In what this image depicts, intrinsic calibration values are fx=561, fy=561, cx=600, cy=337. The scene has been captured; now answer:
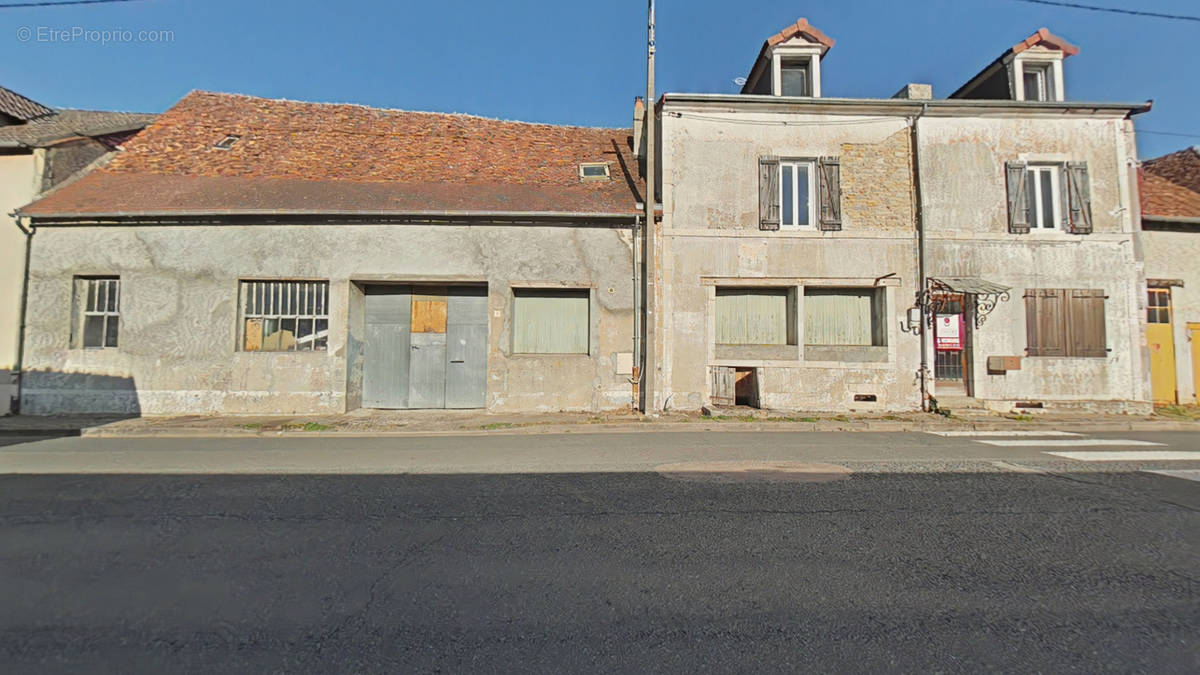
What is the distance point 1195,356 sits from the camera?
13.1 metres

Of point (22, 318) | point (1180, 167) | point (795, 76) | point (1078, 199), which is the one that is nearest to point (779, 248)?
point (795, 76)

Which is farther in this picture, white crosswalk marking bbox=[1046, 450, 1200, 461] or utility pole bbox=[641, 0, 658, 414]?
utility pole bbox=[641, 0, 658, 414]

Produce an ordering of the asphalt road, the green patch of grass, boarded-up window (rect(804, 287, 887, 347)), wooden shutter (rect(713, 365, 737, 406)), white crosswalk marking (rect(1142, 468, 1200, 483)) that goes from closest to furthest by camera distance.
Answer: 1. the asphalt road
2. white crosswalk marking (rect(1142, 468, 1200, 483))
3. the green patch of grass
4. wooden shutter (rect(713, 365, 737, 406))
5. boarded-up window (rect(804, 287, 887, 347))

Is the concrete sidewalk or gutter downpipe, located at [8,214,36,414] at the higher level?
gutter downpipe, located at [8,214,36,414]

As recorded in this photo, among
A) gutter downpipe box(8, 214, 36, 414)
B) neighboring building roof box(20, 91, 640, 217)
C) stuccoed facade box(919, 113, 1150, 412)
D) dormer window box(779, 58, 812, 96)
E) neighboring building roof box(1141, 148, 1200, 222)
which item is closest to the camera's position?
gutter downpipe box(8, 214, 36, 414)

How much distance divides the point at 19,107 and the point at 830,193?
20.1 meters

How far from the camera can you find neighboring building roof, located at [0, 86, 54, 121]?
45.0 ft

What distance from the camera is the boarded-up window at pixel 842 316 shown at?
1252 centimetres

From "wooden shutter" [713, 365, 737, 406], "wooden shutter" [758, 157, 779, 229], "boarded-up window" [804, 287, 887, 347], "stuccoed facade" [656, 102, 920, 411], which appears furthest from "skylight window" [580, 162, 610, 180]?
"boarded-up window" [804, 287, 887, 347]

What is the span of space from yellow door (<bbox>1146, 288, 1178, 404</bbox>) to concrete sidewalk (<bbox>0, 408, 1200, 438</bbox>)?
1642 millimetres

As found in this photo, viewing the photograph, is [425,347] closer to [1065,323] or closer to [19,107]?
[19,107]

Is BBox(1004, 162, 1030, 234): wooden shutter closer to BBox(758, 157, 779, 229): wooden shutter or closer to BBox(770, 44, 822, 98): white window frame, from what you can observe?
BBox(770, 44, 822, 98): white window frame

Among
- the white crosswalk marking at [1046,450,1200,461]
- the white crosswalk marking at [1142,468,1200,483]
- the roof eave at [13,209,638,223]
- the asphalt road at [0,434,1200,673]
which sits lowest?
the asphalt road at [0,434,1200,673]

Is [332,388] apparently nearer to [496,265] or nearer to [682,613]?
[496,265]
